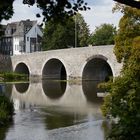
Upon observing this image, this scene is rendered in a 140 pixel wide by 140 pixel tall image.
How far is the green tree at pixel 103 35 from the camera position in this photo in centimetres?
8856

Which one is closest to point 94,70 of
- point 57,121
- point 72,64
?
point 72,64

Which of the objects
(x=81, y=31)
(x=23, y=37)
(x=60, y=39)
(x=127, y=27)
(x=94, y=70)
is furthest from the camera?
(x=23, y=37)

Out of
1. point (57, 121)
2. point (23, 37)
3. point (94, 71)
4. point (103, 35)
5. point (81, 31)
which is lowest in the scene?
point (57, 121)

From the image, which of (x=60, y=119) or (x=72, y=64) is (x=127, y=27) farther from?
(x=72, y=64)

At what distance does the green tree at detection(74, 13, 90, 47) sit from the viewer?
295ft

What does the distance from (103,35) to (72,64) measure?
3064 centimetres

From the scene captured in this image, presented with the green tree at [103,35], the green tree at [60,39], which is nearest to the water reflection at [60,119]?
the green tree at [60,39]

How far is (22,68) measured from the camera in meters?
74.0

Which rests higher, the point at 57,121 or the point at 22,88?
the point at 22,88

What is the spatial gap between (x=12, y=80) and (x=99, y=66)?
37.0 ft

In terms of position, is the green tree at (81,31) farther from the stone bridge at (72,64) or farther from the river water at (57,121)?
the river water at (57,121)

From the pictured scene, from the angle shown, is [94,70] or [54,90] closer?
[54,90]

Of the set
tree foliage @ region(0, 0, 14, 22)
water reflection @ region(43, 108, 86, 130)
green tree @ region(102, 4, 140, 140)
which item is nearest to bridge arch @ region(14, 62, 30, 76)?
green tree @ region(102, 4, 140, 140)

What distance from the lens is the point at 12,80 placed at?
2386 inches
